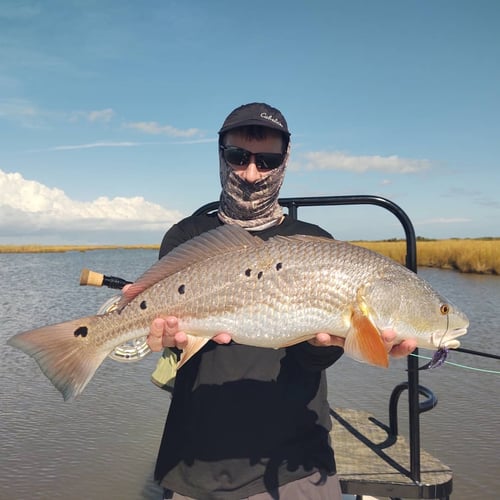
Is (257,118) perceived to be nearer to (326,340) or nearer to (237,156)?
(237,156)

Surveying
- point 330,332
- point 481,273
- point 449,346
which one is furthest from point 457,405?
point 481,273

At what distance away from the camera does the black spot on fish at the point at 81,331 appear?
2.60 metres

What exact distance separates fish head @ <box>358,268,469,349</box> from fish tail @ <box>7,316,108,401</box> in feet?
4.66

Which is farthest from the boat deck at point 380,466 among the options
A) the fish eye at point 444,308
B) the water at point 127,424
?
the water at point 127,424

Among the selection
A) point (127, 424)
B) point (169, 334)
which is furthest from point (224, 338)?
point (127, 424)

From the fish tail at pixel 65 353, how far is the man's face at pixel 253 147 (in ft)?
4.01

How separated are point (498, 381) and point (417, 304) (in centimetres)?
841

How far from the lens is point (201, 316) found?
2.63 m

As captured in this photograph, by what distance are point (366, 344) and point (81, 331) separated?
1.43 meters

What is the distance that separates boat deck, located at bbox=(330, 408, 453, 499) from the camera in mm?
3785

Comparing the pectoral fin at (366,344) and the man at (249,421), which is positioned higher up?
the pectoral fin at (366,344)

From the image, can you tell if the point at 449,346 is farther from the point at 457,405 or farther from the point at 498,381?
the point at 498,381

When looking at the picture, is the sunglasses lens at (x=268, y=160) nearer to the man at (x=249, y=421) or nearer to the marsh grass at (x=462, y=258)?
the man at (x=249, y=421)

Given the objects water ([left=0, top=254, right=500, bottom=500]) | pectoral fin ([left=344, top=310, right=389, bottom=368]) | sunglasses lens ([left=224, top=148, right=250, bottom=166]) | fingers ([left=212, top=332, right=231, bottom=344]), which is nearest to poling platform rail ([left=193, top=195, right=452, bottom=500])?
sunglasses lens ([left=224, top=148, right=250, bottom=166])
